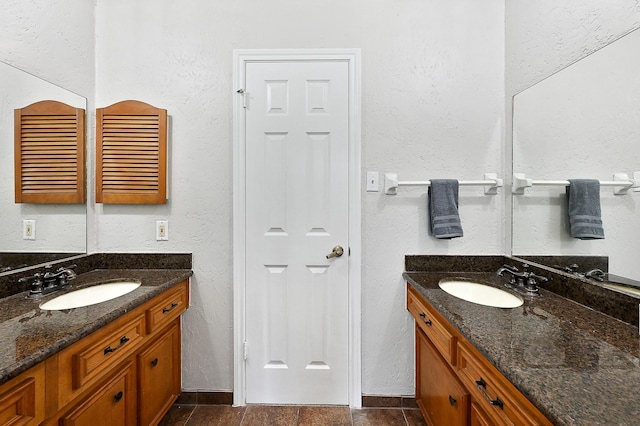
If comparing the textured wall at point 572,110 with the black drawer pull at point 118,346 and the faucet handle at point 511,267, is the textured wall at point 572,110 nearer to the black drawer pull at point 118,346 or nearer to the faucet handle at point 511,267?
the faucet handle at point 511,267

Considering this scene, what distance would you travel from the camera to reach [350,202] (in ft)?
6.11

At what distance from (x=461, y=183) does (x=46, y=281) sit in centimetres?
225

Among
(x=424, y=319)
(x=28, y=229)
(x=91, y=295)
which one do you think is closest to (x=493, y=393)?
(x=424, y=319)

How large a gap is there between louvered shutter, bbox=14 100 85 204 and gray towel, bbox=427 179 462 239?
7.00ft

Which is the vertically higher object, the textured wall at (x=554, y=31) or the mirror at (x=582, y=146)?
the textured wall at (x=554, y=31)

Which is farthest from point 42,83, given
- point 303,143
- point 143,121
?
point 303,143

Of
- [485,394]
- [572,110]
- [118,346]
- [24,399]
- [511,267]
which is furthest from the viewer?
[511,267]

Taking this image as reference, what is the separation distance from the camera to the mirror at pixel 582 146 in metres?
1.09

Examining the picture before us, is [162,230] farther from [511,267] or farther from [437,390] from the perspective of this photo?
[511,267]

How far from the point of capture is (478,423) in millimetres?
1090

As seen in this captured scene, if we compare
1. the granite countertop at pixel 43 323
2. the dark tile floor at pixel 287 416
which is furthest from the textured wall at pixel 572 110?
the granite countertop at pixel 43 323

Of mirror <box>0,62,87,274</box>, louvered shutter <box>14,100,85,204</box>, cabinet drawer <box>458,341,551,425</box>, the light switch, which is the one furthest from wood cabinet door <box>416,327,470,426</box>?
louvered shutter <box>14,100,85,204</box>

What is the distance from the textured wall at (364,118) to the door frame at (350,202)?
0.05 metres

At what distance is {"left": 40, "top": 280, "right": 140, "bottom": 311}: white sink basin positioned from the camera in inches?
54.9
